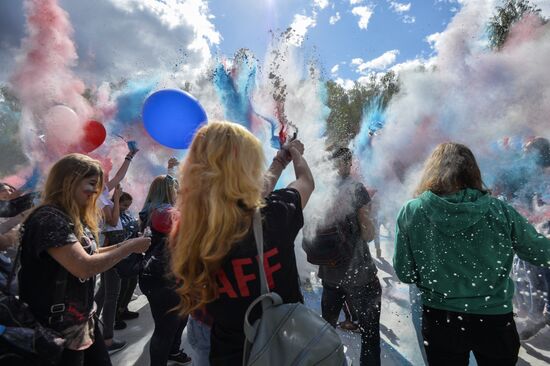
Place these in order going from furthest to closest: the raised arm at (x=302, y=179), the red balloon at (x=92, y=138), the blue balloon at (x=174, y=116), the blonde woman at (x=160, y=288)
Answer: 1. the red balloon at (x=92, y=138)
2. the blue balloon at (x=174, y=116)
3. the blonde woman at (x=160, y=288)
4. the raised arm at (x=302, y=179)

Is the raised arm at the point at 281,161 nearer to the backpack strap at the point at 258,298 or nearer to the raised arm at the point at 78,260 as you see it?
the backpack strap at the point at 258,298

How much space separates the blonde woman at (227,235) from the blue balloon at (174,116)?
1.95 metres

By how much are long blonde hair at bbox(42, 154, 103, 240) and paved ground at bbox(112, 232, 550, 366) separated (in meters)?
2.00

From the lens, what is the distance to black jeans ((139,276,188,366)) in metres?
2.45

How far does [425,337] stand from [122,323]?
3478mm

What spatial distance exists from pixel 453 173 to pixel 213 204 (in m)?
1.32

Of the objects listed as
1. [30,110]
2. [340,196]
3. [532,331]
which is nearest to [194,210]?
[340,196]

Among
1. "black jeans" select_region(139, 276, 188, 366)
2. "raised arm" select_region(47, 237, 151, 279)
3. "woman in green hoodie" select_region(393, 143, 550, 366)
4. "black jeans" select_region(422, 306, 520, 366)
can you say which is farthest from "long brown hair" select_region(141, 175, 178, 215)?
"black jeans" select_region(422, 306, 520, 366)

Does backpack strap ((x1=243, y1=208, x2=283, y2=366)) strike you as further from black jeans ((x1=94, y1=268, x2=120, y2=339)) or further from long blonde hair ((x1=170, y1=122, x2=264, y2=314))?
black jeans ((x1=94, y1=268, x2=120, y2=339))

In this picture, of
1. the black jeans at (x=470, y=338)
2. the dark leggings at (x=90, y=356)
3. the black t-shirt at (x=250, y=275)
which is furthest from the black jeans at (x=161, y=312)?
the black jeans at (x=470, y=338)

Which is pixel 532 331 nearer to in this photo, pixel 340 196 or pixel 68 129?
pixel 340 196

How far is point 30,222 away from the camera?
1.67m

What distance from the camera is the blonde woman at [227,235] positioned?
1.22m

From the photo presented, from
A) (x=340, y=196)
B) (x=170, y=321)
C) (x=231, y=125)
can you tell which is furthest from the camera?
(x=340, y=196)
